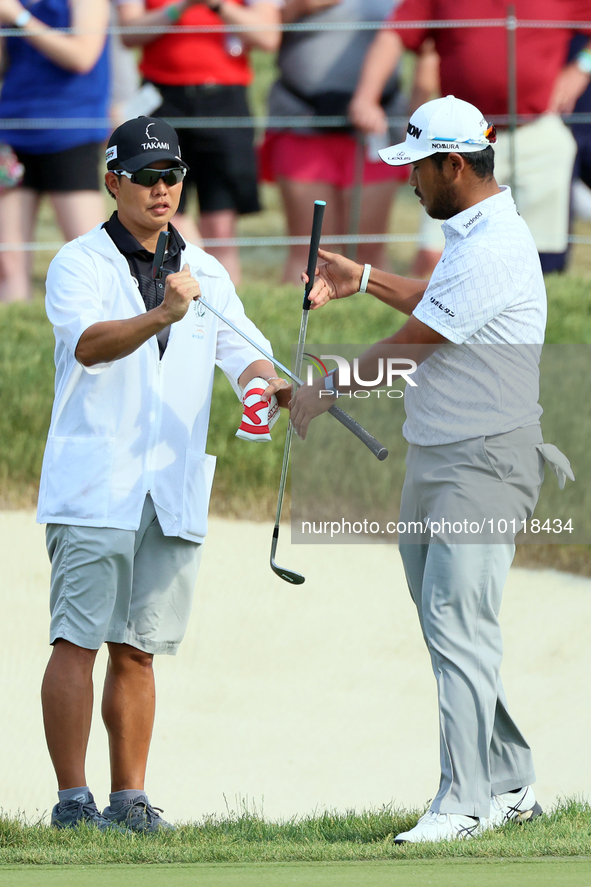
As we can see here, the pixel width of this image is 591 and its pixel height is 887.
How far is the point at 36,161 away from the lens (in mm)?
7926

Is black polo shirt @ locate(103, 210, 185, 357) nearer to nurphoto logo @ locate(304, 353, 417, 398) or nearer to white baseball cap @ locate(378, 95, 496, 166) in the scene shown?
nurphoto logo @ locate(304, 353, 417, 398)

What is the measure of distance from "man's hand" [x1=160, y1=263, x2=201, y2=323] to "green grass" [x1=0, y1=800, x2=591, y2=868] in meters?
1.38

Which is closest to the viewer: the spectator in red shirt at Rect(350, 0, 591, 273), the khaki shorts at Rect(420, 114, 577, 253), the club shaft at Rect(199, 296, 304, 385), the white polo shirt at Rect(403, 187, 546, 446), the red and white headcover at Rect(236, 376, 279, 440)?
the white polo shirt at Rect(403, 187, 546, 446)

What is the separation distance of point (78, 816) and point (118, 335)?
1322mm

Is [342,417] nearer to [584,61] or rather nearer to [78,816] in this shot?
[78,816]

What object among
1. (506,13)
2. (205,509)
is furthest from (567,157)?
(205,509)

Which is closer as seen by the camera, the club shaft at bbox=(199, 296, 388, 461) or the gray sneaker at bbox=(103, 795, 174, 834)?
the club shaft at bbox=(199, 296, 388, 461)

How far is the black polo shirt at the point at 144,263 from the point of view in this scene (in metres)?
3.86

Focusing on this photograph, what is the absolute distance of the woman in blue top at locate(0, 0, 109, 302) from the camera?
25.4 feet

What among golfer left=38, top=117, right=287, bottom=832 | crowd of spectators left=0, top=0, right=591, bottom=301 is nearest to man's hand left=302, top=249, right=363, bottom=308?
golfer left=38, top=117, right=287, bottom=832

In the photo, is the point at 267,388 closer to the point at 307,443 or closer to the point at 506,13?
the point at 307,443

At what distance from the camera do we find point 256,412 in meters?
3.98

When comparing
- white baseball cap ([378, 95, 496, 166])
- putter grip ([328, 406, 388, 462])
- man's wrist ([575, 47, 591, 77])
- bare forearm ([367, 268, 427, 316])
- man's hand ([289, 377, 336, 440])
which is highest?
man's wrist ([575, 47, 591, 77])

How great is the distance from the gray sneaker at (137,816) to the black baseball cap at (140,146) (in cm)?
177
